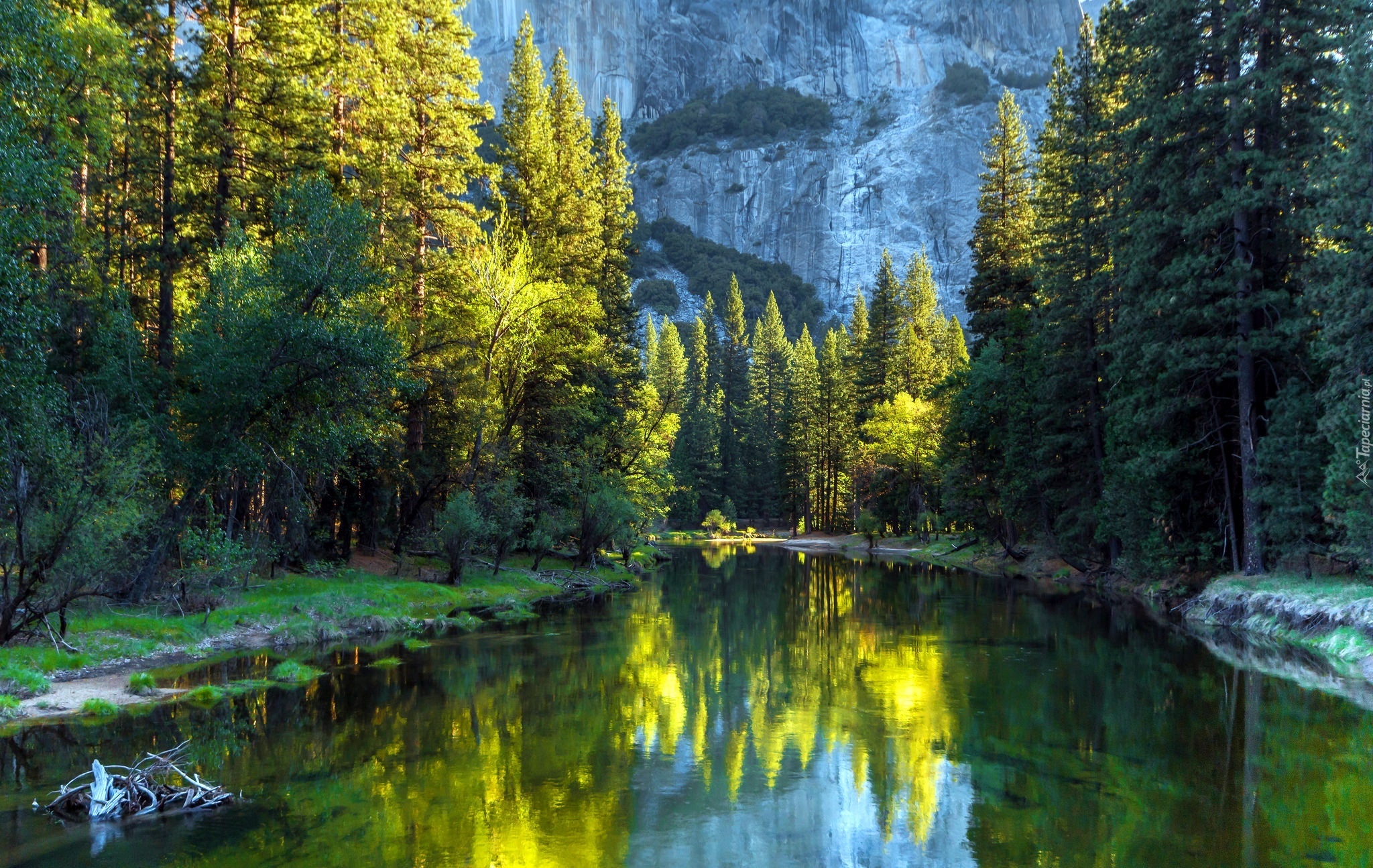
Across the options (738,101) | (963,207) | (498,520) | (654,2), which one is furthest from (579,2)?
(498,520)

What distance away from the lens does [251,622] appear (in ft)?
62.9

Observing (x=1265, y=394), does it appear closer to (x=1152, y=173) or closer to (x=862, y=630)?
(x=1152, y=173)

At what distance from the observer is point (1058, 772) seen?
33.4 feet

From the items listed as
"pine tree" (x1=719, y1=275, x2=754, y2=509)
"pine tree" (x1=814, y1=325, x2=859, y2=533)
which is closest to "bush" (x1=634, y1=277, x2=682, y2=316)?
"pine tree" (x1=719, y1=275, x2=754, y2=509)

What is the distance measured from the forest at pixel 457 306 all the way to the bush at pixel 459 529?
0.33ft

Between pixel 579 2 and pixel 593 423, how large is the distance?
14975cm

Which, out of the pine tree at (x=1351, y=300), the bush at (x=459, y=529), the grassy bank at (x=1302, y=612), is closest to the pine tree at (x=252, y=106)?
the bush at (x=459, y=529)

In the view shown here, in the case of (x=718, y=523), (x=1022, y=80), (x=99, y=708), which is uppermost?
Result: (x=1022, y=80)

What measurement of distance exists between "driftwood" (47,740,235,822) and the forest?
5.97 meters

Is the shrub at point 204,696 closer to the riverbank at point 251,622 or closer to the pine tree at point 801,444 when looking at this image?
the riverbank at point 251,622

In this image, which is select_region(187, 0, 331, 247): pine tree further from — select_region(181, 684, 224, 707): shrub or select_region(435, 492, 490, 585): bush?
select_region(181, 684, 224, 707): shrub

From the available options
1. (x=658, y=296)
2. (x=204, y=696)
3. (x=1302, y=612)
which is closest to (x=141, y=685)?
(x=204, y=696)

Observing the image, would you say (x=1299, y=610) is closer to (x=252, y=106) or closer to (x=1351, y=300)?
(x=1351, y=300)

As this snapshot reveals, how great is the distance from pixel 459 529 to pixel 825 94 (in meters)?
171
